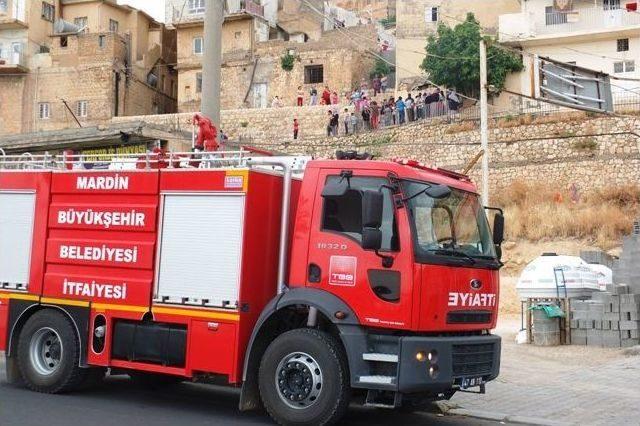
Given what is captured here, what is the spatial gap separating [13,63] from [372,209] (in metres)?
49.5

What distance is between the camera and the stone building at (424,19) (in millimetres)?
46656

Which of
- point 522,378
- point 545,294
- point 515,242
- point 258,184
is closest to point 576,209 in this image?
point 515,242

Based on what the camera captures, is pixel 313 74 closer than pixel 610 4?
No

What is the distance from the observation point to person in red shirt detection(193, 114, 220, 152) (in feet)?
37.4

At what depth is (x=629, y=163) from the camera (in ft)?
110

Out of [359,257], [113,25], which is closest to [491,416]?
[359,257]

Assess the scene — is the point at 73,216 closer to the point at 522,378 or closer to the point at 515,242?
the point at 522,378

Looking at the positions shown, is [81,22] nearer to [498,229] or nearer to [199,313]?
[199,313]

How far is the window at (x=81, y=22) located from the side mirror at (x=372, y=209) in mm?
50826

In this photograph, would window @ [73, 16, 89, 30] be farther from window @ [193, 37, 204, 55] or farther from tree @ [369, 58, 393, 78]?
tree @ [369, 58, 393, 78]

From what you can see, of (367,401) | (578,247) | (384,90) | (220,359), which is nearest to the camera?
(367,401)

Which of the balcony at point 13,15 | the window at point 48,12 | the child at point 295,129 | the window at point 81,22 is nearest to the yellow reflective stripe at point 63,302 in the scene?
the child at point 295,129

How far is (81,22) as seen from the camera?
54.5 meters

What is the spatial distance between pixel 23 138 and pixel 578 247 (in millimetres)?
19140
